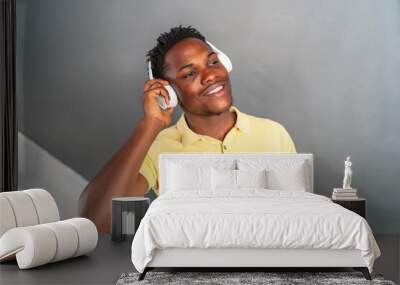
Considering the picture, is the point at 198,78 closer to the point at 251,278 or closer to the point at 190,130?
the point at 190,130

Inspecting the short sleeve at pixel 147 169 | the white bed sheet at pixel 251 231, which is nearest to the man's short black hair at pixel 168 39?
the short sleeve at pixel 147 169

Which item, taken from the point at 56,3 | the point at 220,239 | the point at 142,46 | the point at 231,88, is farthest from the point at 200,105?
the point at 220,239

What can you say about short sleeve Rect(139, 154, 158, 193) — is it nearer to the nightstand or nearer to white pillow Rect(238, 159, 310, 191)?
white pillow Rect(238, 159, 310, 191)

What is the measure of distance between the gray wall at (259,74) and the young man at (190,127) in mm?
118

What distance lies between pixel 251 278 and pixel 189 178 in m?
1.95

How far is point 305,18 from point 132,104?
2107 mm

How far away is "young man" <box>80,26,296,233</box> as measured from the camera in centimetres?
715

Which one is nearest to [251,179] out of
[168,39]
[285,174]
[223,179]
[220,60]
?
[223,179]

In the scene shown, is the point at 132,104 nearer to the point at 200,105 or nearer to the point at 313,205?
the point at 200,105

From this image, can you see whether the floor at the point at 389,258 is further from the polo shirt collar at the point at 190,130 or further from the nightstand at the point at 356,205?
the polo shirt collar at the point at 190,130

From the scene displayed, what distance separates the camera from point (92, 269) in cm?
529

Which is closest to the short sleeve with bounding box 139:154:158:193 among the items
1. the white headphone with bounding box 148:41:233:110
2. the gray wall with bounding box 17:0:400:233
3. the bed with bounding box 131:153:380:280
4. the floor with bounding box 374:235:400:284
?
the gray wall with bounding box 17:0:400:233

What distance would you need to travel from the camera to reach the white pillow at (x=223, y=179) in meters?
6.47

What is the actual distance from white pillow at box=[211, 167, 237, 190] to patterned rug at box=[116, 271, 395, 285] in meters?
1.55
